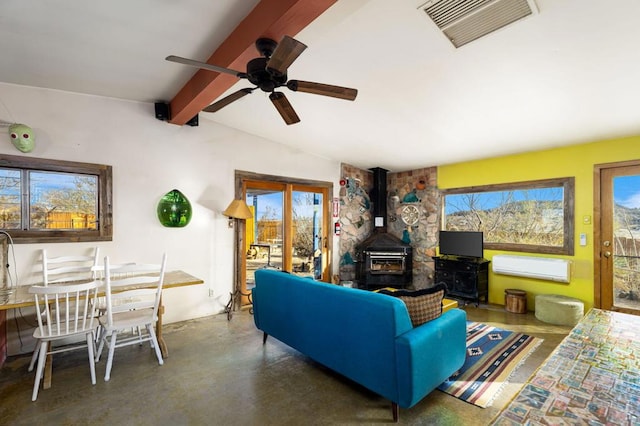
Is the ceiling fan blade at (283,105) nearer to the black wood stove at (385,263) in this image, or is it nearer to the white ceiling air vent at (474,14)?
the white ceiling air vent at (474,14)

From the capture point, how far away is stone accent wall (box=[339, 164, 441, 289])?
5.80 meters

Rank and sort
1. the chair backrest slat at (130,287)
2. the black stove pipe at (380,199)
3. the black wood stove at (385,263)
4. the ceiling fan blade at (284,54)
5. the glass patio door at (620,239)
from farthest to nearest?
the black stove pipe at (380,199) → the black wood stove at (385,263) → the glass patio door at (620,239) → the chair backrest slat at (130,287) → the ceiling fan blade at (284,54)

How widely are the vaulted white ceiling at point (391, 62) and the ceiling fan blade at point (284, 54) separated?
47cm

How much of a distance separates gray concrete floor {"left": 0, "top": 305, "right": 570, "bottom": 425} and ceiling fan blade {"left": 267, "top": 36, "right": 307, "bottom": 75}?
238 cm

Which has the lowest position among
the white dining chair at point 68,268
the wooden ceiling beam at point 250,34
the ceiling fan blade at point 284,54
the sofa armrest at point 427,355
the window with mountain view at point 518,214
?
the sofa armrest at point 427,355

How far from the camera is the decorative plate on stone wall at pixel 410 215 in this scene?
604 centimetres

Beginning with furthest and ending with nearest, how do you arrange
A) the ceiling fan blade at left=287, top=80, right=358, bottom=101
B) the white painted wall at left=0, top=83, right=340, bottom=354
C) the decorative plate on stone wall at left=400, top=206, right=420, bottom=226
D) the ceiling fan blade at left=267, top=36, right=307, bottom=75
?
the decorative plate on stone wall at left=400, top=206, right=420, bottom=226 < the white painted wall at left=0, top=83, right=340, bottom=354 < the ceiling fan blade at left=287, top=80, right=358, bottom=101 < the ceiling fan blade at left=267, top=36, right=307, bottom=75

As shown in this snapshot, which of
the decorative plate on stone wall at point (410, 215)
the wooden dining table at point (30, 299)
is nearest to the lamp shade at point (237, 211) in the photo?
the wooden dining table at point (30, 299)

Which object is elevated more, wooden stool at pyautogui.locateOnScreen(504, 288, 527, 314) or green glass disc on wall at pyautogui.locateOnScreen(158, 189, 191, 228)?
green glass disc on wall at pyautogui.locateOnScreen(158, 189, 191, 228)

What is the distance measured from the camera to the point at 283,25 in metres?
1.97

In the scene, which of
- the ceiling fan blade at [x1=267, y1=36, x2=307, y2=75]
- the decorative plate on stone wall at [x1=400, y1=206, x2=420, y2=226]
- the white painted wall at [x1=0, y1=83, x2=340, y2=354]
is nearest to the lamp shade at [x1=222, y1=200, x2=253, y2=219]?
the white painted wall at [x1=0, y1=83, x2=340, y2=354]

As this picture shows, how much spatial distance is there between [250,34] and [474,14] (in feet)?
5.04

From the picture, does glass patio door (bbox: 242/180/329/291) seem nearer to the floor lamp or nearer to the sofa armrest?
the floor lamp

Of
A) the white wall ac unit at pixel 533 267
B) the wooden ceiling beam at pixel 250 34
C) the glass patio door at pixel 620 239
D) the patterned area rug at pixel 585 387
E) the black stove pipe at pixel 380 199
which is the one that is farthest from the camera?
the black stove pipe at pixel 380 199
